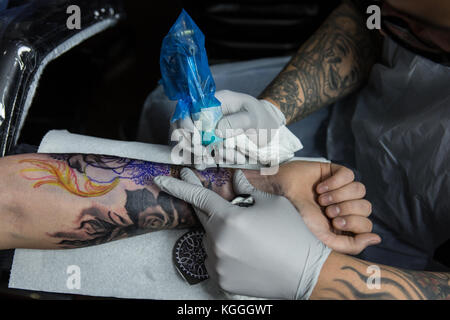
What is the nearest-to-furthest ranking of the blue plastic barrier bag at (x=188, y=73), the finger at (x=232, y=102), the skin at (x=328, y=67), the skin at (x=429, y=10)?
the skin at (x=429, y=10), the blue plastic barrier bag at (x=188, y=73), the finger at (x=232, y=102), the skin at (x=328, y=67)

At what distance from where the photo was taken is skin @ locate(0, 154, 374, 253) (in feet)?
2.97

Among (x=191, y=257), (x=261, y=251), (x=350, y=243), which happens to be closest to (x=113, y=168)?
(x=191, y=257)

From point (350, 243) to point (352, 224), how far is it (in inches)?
2.3

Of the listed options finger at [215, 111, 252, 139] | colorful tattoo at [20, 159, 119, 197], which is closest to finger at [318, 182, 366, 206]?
finger at [215, 111, 252, 139]

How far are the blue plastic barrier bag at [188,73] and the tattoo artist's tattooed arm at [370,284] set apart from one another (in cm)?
51

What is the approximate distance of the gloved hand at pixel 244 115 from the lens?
1027 mm

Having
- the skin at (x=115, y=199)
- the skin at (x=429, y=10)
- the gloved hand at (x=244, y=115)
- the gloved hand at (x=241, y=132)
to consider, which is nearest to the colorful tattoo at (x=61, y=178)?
the skin at (x=115, y=199)

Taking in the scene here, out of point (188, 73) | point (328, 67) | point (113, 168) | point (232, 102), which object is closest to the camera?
point (188, 73)

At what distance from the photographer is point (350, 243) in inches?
40.3

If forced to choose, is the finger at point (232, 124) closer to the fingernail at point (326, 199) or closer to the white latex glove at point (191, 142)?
the white latex glove at point (191, 142)

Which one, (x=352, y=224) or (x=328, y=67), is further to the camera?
(x=328, y=67)

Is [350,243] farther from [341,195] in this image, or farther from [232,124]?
[232,124]

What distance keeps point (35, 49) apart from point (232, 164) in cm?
71
